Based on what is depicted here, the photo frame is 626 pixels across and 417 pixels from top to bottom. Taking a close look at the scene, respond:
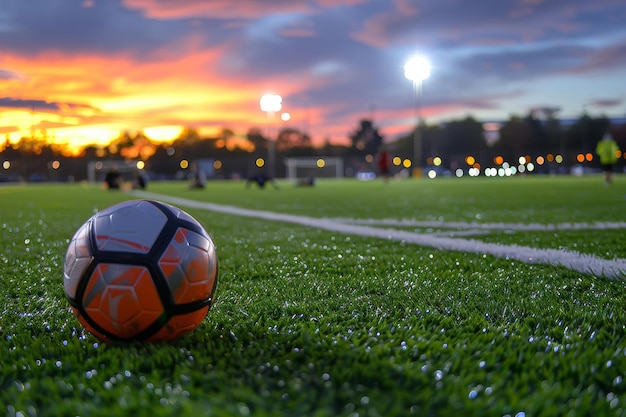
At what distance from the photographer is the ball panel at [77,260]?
2.49m

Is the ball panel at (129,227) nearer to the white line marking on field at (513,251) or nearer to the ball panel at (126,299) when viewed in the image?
the ball panel at (126,299)

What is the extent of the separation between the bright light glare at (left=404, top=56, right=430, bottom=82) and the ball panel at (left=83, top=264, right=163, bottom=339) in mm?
49615

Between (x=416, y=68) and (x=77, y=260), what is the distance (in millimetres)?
49706

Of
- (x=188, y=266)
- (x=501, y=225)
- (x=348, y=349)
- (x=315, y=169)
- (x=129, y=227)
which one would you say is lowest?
(x=501, y=225)

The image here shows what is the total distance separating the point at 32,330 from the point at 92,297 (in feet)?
2.00

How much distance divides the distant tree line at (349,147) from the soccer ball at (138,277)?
256 feet

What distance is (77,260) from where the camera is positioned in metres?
2.53

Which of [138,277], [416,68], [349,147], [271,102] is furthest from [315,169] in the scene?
[138,277]

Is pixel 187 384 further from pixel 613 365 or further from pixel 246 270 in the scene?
pixel 246 270

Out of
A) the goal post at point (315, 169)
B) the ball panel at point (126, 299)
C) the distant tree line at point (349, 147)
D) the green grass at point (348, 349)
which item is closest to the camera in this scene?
the green grass at point (348, 349)

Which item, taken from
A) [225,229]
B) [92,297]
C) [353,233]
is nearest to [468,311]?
[92,297]

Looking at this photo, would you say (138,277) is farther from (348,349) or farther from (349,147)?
(349,147)

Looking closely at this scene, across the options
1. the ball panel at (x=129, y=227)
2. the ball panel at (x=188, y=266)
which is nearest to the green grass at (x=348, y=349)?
the ball panel at (x=188, y=266)

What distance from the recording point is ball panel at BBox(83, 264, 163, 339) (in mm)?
2398
